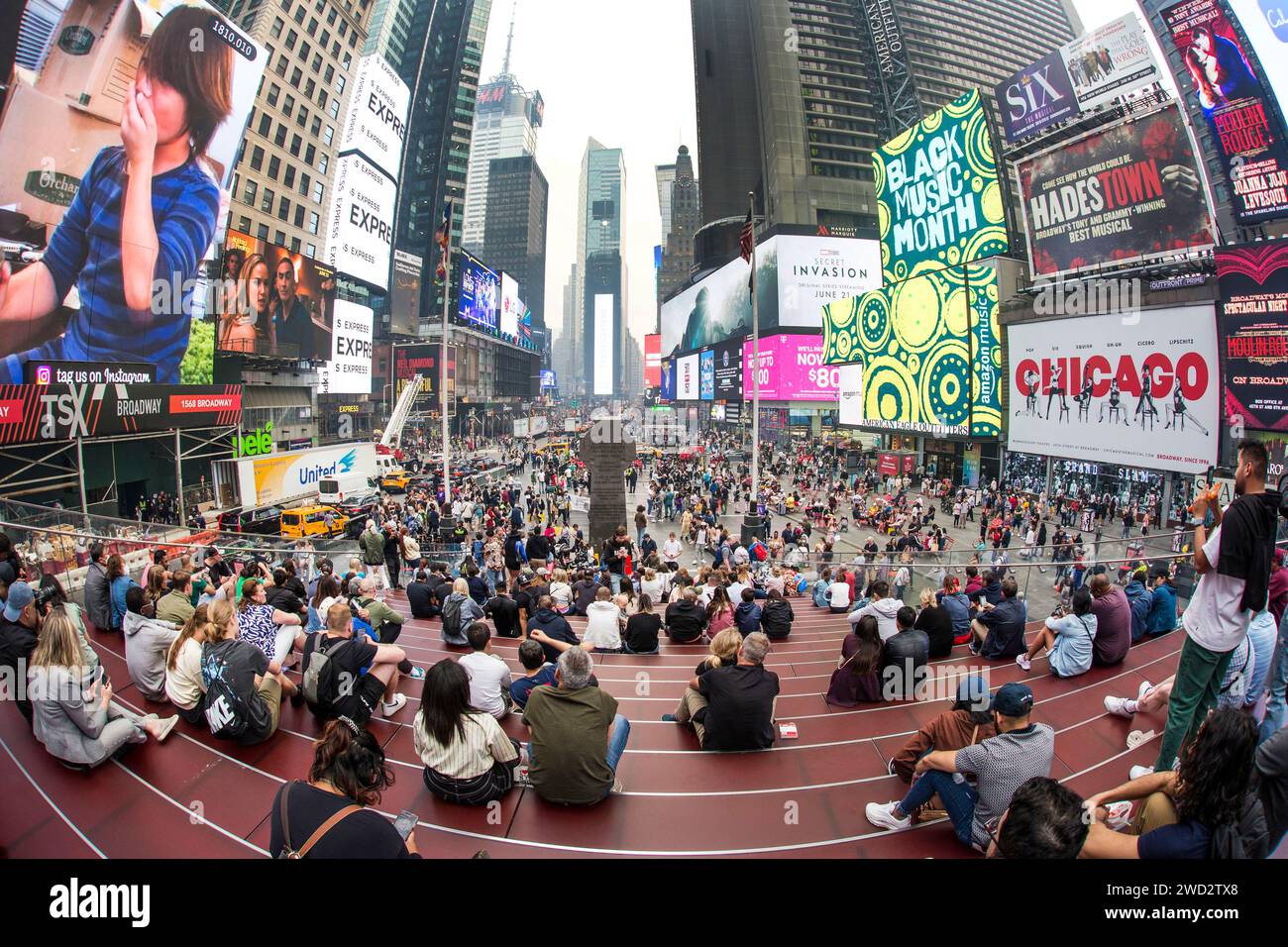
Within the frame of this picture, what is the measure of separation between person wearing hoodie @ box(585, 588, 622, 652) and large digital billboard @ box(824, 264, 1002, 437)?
98.7ft

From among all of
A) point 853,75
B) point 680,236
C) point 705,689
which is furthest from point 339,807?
point 680,236

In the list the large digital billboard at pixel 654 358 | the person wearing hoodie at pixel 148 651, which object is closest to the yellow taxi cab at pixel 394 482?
the person wearing hoodie at pixel 148 651

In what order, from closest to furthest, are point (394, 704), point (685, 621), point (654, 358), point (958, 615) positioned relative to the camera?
point (394, 704), point (958, 615), point (685, 621), point (654, 358)

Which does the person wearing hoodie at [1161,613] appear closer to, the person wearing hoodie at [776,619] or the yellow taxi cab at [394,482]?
the person wearing hoodie at [776,619]

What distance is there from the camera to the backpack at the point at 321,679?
15.4 ft

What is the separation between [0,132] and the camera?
17.9m

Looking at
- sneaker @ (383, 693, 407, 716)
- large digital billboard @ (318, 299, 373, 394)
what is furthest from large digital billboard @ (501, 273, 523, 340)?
sneaker @ (383, 693, 407, 716)

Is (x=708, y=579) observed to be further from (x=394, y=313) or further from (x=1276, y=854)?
(x=394, y=313)

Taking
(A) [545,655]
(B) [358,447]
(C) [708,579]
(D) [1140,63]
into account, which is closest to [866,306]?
(D) [1140,63]

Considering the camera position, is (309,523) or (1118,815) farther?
(309,523)

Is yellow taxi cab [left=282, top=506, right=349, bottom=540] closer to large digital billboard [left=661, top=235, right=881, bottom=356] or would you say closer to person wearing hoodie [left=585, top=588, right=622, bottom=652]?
person wearing hoodie [left=585, top=588, right=622, bottom=652]

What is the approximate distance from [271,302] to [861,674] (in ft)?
118

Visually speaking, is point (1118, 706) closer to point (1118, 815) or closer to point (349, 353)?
point (1118, 815)

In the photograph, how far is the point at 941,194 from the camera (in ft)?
108
